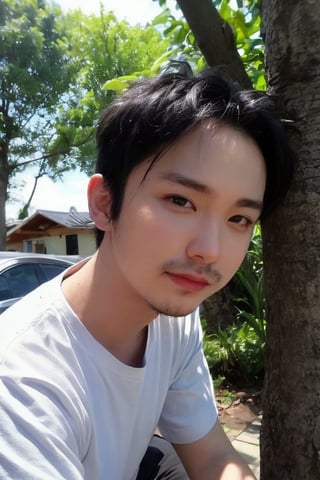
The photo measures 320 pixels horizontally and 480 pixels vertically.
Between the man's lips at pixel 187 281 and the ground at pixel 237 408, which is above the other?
the man's lips at pixel 187 281

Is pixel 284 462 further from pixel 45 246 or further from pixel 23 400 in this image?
pixel 45 246

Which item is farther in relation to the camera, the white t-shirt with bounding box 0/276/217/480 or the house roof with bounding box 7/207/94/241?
the house roof with bounding box 7/207/94/241

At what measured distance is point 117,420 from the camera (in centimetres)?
113

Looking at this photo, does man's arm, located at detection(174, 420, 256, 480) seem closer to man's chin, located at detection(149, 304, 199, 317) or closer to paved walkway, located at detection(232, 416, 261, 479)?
man's chin, located at detection(149, 304, 199, 317)

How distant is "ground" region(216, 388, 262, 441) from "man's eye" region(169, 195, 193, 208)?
7.92 ft

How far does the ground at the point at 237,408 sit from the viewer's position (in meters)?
3.11

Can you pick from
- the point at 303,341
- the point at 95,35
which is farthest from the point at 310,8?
the point at 95,35

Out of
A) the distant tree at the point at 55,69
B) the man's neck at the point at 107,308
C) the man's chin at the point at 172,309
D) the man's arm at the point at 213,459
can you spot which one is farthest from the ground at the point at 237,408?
the distant tree at the point at 55,69

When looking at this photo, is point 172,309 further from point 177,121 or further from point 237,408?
point 237,408

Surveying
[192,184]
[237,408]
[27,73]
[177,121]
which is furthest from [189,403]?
[27,73]

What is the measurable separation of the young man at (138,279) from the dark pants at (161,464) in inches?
5.0

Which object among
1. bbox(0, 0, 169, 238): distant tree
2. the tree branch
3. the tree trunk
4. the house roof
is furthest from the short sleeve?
the house roof

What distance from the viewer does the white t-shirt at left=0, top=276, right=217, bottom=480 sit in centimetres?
83

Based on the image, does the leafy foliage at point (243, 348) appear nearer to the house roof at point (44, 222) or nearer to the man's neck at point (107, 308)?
the man's neck at point (107, 308)
